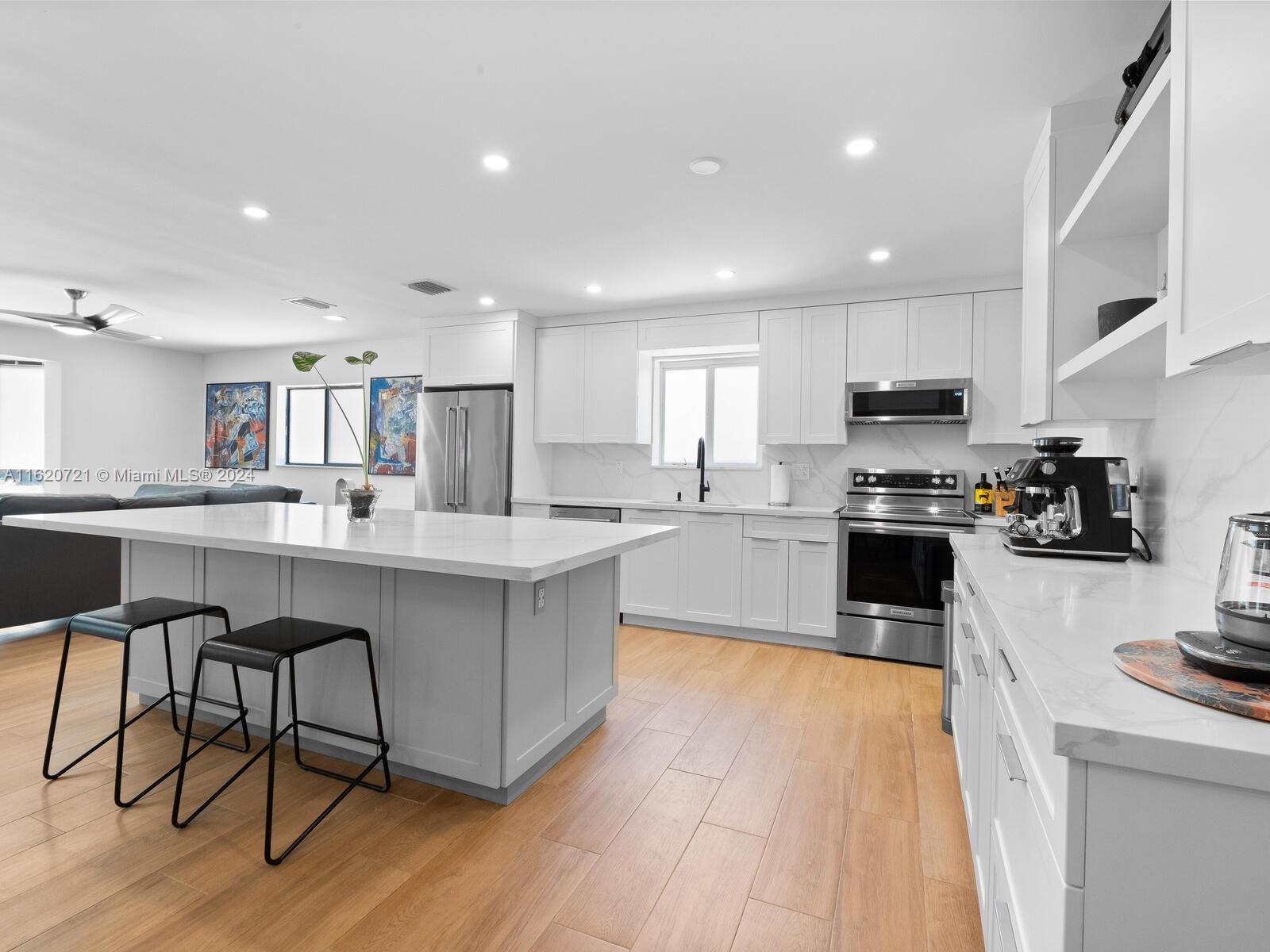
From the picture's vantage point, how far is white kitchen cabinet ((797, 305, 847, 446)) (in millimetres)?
4434

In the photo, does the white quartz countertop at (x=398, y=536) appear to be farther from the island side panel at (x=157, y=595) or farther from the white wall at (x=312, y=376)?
the white wall at (x=312, y=376)

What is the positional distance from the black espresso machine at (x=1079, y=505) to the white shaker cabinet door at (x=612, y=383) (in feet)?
10.7

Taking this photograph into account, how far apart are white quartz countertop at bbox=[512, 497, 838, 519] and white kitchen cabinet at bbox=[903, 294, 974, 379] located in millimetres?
1088

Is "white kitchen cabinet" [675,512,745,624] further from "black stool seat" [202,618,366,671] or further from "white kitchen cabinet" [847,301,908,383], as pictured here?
"black stool seat" [202,618,366,671]

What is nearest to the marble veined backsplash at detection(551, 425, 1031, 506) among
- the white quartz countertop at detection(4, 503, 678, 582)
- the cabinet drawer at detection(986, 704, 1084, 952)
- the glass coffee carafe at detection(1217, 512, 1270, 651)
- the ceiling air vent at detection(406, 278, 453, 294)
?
the ceiling air vent at detection(406, 278, 453, 294)

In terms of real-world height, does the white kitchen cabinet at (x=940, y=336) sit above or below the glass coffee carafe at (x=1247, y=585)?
above

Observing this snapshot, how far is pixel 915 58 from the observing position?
6.47 feet

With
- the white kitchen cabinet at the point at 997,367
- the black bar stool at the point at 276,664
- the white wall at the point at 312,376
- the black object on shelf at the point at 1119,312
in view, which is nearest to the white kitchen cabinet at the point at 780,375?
the white kitchen cabinet at the point at 997,367

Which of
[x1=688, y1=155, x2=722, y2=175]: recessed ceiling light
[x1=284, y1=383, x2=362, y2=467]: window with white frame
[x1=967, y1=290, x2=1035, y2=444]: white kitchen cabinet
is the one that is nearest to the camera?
[x1=688, y1=155, x2=722, y2=175]: recessed ceiling light

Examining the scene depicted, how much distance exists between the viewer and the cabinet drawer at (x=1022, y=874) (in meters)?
0.76

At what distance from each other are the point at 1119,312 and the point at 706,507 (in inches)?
117

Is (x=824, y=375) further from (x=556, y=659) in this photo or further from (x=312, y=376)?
(x=312, y=376)

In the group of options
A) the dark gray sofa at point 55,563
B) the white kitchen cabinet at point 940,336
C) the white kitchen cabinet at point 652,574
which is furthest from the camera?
the white kitchen cabinet at point 652,574

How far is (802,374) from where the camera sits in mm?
4539
